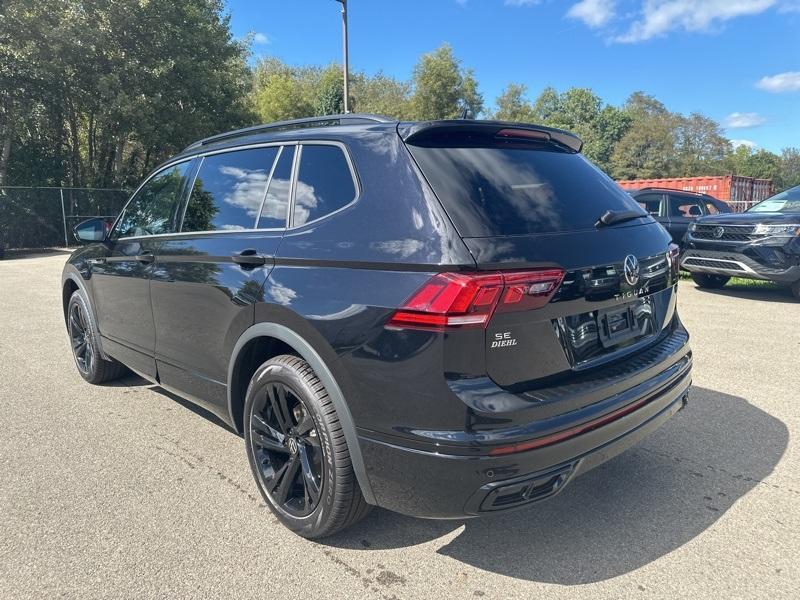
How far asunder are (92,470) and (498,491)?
254 centimetres

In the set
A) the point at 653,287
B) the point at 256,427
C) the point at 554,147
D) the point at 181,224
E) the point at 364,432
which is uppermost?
the point at 554,147

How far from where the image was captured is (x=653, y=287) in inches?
107

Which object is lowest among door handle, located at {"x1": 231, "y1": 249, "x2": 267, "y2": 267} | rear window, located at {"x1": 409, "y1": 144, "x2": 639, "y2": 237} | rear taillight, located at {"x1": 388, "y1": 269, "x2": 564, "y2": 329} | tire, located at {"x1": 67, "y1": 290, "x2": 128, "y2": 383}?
tire, located at {"x1": 67, "y1": 290, "x2": 128, "y2": 383}

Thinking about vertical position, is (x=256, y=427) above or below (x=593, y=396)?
below

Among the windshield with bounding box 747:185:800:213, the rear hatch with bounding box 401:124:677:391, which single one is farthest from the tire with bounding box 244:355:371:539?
the windshield with bounding box 747:185:800:213

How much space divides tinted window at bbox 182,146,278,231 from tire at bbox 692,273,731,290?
8.78 m

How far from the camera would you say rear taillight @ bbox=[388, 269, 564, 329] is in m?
2.01

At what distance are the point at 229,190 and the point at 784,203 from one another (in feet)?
29.0

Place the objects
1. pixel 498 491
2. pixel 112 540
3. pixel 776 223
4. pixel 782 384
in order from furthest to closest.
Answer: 1. pixel 776 223
2. pixel 782 384
3. pixel 112 540
4. pixel 498 491

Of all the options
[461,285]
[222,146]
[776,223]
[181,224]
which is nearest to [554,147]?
[461,285]

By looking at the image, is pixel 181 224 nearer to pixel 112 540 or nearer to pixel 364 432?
pixel 112 540

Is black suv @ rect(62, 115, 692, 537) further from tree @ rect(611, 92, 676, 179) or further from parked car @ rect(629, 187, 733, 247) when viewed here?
tree @ rect(611, 92, 676, 179)

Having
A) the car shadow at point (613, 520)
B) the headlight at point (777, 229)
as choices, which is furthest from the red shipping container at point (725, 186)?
the car shadow at point (613, 520)

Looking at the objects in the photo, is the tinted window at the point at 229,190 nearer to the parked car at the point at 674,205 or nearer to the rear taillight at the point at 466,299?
the rear taillight at the point at 466,299
